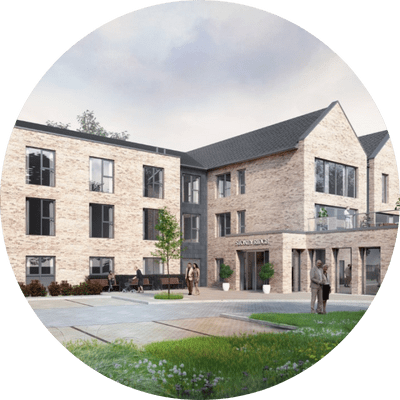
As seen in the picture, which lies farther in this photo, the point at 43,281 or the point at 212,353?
the point at 43,281

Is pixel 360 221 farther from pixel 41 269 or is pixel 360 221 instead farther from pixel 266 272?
pixel 41 269

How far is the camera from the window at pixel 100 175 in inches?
313

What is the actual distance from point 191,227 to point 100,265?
273 centimetres

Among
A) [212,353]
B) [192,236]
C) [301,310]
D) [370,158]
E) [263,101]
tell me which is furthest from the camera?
[192,236]

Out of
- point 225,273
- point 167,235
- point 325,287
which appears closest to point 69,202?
point 167,235

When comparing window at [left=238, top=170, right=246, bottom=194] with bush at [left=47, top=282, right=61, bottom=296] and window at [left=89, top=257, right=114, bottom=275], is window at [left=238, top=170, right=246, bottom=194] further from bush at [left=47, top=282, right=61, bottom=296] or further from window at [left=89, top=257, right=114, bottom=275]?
bush at [left=47, top=282, right=61, bottom=296]

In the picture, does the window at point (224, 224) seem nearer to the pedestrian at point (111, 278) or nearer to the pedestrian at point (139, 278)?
the pedestrian at point (139, 278)

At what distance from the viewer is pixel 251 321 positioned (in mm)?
7160

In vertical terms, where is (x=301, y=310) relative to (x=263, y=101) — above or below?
below

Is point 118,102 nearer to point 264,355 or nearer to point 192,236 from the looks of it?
point 192,236

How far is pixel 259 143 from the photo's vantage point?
902 cm

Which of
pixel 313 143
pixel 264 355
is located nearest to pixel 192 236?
pixel 313 143

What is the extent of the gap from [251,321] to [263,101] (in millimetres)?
3393

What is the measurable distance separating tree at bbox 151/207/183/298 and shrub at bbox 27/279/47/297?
6.28ft
